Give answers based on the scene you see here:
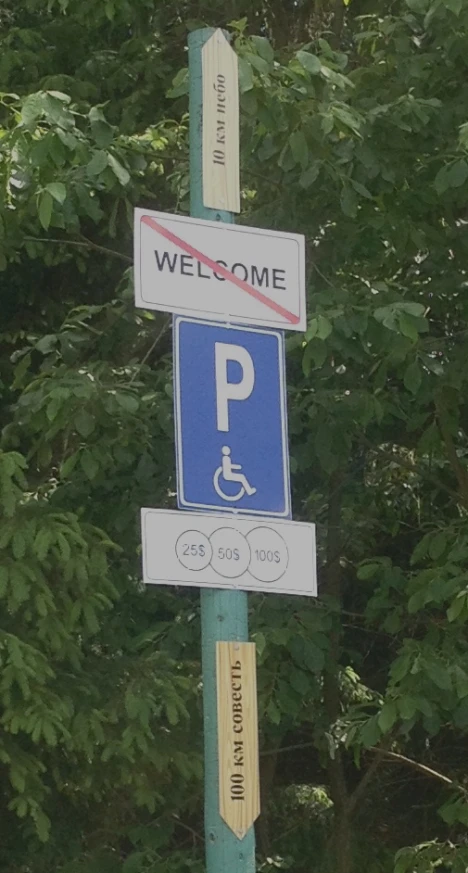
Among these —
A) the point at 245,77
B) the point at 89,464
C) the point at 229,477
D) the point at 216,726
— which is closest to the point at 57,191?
the point at 245,77

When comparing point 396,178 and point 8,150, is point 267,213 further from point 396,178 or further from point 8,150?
point 8,150

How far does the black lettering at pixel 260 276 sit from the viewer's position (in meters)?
2.65

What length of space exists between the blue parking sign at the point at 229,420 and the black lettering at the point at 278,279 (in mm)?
127

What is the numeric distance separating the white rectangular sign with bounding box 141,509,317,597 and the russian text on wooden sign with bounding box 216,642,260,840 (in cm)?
13

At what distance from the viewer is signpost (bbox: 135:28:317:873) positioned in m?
2.42

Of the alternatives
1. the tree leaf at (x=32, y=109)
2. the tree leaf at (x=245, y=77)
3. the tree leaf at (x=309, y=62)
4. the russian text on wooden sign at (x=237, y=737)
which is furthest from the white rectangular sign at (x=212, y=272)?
the tree leaf at (x=309, y=62)

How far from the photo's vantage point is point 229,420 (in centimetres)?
250

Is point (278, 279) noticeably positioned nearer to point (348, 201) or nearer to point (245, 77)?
point (245, 77)

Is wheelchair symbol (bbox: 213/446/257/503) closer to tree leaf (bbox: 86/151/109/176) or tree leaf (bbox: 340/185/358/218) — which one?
tree leaf (bbox: 86/151/109/176)

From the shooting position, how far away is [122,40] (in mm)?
6957

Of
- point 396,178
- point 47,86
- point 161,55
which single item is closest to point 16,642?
point 396,178

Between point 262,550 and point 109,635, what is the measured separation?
2814mm

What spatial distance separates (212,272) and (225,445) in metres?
0.36

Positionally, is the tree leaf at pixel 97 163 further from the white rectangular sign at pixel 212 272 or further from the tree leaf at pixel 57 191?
the white rectangular sign at pixel 212 272
